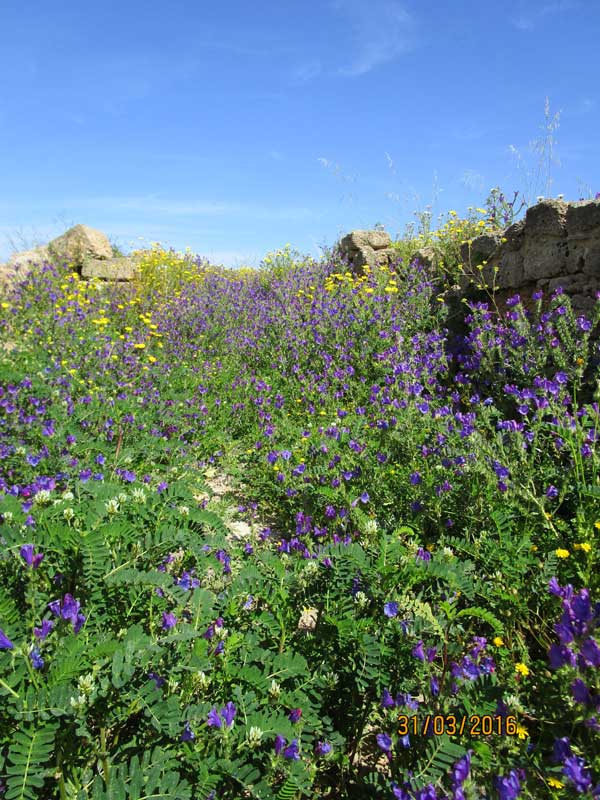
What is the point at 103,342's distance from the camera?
6574mm

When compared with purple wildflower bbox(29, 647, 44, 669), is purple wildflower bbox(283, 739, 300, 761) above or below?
below

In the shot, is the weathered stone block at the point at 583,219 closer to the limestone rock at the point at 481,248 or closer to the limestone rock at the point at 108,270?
the limestone rock at the point at 481,248

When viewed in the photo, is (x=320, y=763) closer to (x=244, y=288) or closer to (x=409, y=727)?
(x=409, y=727)

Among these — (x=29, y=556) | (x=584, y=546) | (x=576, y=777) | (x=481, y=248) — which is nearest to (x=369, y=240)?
(x=481, y=248)

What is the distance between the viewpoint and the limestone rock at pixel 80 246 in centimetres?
1135

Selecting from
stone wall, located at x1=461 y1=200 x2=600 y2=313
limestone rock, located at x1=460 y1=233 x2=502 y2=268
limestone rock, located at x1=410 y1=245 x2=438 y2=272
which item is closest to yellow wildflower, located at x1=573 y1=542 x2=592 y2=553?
stone wall, located at x1=461 y1=200 x2=600 y2=313

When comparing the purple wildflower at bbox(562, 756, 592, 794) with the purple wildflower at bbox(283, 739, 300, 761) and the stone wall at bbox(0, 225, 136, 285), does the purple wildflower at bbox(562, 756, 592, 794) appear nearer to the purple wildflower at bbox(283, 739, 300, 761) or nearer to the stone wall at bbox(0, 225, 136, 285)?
the purple wildflower at bbox(283, 739, 300, 761)

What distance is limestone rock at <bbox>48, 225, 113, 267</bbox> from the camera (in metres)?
11.4

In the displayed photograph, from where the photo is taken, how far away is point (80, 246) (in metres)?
11.5

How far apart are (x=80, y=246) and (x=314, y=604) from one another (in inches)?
451

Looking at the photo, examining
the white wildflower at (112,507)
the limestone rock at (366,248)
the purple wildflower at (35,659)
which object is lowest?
the purple wildflower at (35,659)

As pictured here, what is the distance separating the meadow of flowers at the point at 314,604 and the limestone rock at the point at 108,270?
6.72 m

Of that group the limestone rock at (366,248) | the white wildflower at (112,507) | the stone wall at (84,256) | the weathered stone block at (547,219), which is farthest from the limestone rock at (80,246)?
the white wildflower at (112,507)

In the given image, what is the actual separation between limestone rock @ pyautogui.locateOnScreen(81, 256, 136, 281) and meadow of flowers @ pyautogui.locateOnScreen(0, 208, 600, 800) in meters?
6.72
